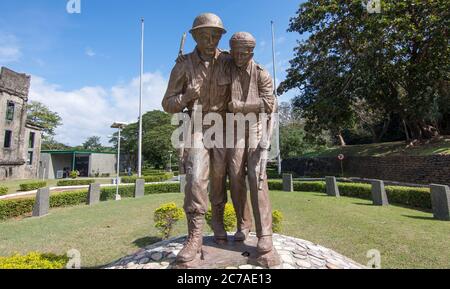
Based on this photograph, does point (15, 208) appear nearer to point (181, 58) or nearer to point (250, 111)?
point (181, 58)

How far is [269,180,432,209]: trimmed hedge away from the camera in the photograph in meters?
12.5

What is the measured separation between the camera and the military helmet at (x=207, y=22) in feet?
13.3

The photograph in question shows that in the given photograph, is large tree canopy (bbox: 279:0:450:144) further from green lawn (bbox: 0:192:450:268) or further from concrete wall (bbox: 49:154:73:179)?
concrete wall (bbox: 49:154:73:179)

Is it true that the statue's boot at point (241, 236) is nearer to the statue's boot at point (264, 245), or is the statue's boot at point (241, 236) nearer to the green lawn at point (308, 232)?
the statue's boot at point (264, 245)

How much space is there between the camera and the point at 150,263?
4.23 meters

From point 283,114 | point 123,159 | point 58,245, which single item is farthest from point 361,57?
point 123,159

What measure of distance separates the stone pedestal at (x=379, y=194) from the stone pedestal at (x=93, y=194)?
13602mm

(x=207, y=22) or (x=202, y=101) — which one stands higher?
(x=207, y=22)

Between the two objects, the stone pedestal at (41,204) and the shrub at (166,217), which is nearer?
the shrub at (166,217)

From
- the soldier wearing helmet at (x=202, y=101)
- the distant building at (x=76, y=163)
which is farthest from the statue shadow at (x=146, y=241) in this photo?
the distant building at (x=76, y=163)

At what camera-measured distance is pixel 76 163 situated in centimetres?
4644

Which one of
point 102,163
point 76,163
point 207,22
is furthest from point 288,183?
point 76,163

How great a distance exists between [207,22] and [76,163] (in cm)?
4825

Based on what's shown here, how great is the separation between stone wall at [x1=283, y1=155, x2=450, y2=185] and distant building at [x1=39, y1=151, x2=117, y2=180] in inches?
1233
